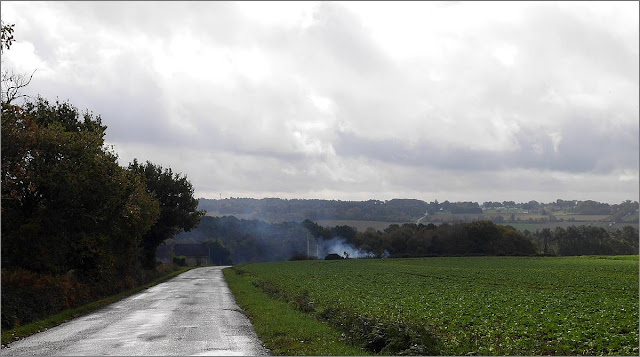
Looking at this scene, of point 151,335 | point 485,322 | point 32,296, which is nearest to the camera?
point 151,335

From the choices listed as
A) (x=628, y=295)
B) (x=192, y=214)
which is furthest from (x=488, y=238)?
(x=628, y=295)

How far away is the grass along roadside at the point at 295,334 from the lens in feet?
56.3

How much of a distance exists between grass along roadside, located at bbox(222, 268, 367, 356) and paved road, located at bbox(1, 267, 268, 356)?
0.50m

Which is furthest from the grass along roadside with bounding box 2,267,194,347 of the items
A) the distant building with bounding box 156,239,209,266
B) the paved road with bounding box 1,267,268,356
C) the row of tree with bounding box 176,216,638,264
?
the distant building with bounding box 156,239,209,266

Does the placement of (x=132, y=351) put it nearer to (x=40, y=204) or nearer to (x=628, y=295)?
(x=40, y=204)

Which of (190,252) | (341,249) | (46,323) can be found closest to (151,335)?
(46,323)

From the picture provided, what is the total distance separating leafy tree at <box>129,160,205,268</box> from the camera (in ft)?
254

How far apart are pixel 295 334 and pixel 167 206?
61930 millimetres

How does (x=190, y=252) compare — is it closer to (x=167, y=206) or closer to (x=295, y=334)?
(x=167, y=206)

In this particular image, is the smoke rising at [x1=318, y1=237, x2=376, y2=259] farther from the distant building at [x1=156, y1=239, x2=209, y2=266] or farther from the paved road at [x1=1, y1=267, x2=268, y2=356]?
the paved road at [x1=1, y1=267, x2=268, y2=356]

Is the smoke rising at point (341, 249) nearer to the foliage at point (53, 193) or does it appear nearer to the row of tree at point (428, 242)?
the row of tree at point (428, 242)

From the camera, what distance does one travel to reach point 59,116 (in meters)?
47.0

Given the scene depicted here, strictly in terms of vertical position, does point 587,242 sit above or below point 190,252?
above

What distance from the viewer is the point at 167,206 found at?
260ft
